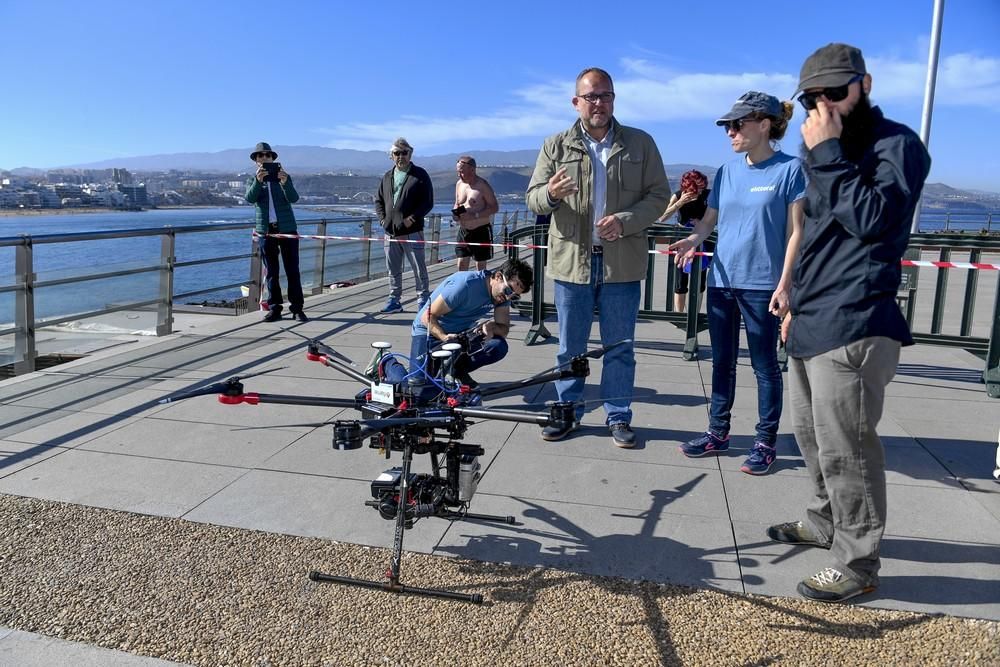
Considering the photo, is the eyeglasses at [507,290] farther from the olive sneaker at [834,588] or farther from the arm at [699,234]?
the olive sneaker at [834,588]

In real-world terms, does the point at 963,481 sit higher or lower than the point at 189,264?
lower

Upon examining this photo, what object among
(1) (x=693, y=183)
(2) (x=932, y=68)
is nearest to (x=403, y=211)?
(1) (x=693, y=183)

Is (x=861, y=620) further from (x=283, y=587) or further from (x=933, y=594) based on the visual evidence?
(x=283, y=587)

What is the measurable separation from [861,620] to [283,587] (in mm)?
2233

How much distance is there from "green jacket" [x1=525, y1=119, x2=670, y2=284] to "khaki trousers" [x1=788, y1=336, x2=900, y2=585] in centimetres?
165

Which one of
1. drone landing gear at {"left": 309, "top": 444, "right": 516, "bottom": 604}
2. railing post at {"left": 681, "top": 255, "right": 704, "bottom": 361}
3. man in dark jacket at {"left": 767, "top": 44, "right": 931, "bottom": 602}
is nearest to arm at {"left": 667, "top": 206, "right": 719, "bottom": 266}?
man in dark jacket at {"left": 767, "top": 44, "right": 931, "bottom": 602}

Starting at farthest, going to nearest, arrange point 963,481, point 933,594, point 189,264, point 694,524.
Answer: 1. point 189,264
2. point 963,481
3. point 694,524
4. point 933,594

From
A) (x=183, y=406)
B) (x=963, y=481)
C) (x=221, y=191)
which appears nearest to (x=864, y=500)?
(x=963, y=481)

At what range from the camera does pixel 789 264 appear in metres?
3.58

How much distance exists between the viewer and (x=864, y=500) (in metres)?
2.67

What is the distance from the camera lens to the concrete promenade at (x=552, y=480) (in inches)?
118

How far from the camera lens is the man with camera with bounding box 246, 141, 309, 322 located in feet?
26.6

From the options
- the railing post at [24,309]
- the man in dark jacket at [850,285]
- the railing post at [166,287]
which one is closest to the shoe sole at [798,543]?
the man in dark jacket at [850,285]

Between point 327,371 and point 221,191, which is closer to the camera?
point 327,371
